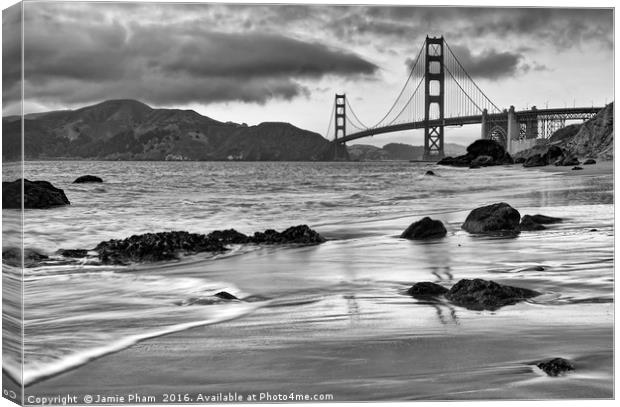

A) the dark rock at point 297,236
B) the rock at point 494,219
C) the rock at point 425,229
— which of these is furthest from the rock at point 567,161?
the dark rock at point 297,236

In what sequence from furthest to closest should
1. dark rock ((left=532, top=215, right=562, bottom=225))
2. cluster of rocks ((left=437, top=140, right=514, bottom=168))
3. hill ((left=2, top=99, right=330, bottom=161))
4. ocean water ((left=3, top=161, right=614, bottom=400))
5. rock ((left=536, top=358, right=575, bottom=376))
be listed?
1. cluster of rocks ((left=437, top=140, right=514, bottom=168))
2. dark rock ((left=532, top=215, right=562, bottom=225))
3. hill ((left=2, top=99, right=330, bottom=161))
4. ocean water ((left=3, top=161, right=614, bottom=400))
5. rock ((left=536, top=358, right=575, bottom=376))

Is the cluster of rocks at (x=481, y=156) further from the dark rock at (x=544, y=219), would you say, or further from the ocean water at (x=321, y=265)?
the dark rock at (x=544, y=219)

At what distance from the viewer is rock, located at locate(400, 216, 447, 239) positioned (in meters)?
5.46

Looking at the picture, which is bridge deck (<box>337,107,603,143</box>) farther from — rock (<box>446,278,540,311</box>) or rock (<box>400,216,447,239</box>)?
rock (<box>446,278,540,311</box>)

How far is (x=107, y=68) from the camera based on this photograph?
4.76m

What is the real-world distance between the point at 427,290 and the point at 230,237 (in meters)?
1.42

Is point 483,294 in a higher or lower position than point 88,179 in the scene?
lower

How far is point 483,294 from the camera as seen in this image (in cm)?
457

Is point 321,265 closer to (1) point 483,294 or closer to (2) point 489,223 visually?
(1) point 483,294

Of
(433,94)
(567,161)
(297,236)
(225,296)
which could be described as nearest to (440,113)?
(433,94)

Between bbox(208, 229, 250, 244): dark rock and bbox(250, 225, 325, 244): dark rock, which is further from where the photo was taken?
bbox(208, 229, 250, 244): dark rock

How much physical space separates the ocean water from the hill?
6.8 inches

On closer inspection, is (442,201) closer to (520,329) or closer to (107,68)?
(520,329)

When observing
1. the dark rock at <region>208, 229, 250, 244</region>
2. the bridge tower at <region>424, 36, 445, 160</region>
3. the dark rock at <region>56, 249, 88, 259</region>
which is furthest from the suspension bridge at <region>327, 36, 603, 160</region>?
the dark rock at <region>56, 249, 88, 259</region>
